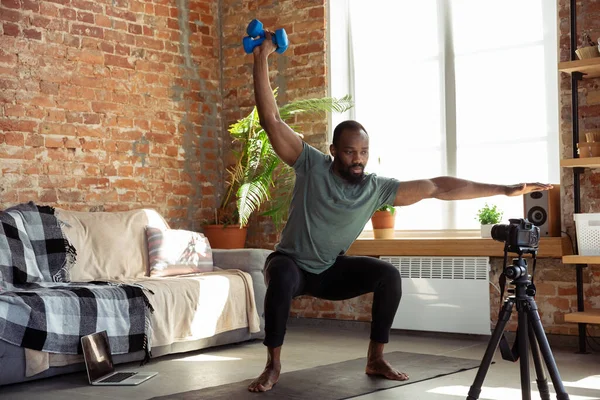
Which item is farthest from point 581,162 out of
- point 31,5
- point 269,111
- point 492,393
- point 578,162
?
point 31,5

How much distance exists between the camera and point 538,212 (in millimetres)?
5031

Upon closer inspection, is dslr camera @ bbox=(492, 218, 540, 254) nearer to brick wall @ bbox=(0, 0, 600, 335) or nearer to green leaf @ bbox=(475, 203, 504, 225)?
brick wall @ bbox=(0, 0, 600, 335)

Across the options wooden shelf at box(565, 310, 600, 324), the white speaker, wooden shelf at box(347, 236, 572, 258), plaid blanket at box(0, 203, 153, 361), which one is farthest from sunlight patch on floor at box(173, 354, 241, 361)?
the white speaker

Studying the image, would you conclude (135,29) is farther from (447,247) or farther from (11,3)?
(447,247)

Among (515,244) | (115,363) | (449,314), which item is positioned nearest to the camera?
(515,244)

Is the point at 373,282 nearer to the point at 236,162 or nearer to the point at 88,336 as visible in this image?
the point at 88,336

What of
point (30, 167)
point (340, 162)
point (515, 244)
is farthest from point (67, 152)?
point (515, 244)

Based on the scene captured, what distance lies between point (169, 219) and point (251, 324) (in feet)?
4.62

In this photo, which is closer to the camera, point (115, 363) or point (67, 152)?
point (115, 363)

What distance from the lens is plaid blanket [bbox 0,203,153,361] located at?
13.0 ft

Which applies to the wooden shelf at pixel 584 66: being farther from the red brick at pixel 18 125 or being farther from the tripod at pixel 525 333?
the red brick at pixel 18 125

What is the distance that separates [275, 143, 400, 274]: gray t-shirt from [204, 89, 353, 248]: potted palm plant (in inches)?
76.2

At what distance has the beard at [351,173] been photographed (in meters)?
3.88

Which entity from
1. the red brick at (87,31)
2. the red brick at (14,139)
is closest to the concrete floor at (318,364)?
the red brick at (14,139)
